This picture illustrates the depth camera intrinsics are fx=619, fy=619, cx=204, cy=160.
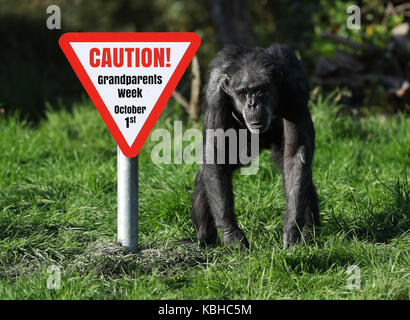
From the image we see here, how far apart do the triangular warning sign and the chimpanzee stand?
66 cm

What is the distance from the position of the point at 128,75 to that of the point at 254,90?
94cm

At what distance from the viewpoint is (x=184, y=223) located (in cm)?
471

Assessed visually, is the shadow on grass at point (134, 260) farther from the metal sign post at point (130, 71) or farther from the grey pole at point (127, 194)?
the metal sign post at point (130, 71)

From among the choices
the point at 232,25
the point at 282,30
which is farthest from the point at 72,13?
the point at 282,30

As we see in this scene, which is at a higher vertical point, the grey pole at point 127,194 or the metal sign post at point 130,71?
the metal sign post at point 130,71

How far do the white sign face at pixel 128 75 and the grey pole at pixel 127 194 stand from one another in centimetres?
14

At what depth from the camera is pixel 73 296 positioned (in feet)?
10.8

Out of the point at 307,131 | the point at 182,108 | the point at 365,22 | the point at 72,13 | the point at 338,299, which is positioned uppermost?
the point at 72,13

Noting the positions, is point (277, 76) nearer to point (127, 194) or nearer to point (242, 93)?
point (242, 93)

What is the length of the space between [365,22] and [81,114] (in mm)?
4767

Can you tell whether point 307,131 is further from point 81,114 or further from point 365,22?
point 365,22

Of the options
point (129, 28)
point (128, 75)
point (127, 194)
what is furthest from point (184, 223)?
point (129, 28)

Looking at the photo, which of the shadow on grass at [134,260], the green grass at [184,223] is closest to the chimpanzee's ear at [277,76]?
the green grass at [184,223]

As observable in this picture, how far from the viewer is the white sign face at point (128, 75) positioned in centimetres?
356
